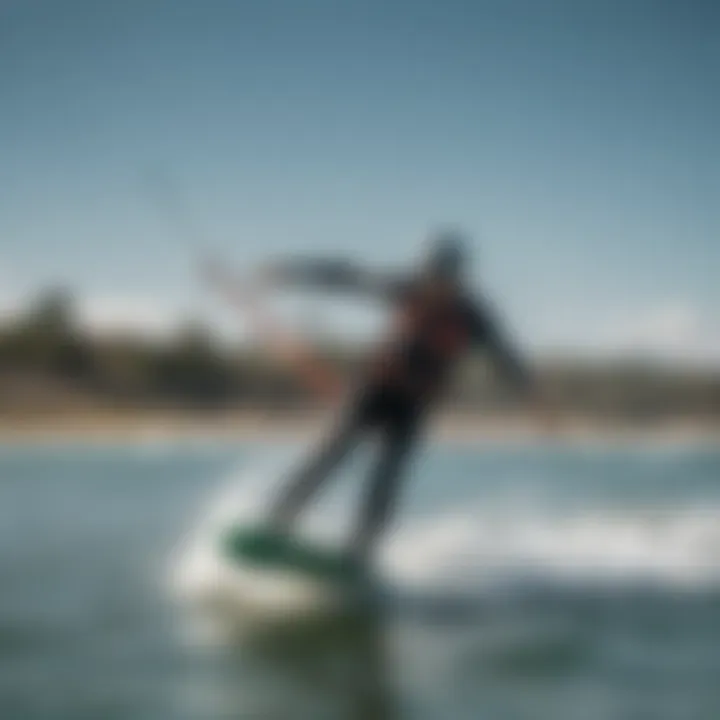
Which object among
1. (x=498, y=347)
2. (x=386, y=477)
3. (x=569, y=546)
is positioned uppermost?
(x=498, y=347)

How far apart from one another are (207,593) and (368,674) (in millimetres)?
557

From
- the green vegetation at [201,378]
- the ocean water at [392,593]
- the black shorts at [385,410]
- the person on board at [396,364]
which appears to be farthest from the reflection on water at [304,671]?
the green vegetation at [201,378]

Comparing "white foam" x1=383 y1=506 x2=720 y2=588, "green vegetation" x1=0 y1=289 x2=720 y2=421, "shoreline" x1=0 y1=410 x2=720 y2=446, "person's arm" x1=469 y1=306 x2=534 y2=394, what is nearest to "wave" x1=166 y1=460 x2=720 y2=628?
"white foam" x1=383 y1=506 x2=720 y2=588

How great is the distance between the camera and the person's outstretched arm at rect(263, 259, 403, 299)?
9.49 ft

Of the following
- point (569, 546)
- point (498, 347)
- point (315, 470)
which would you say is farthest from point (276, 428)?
point (569, 546)

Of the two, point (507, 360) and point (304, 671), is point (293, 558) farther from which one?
point (507, 360)

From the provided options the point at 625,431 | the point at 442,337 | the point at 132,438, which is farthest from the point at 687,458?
the point at 132,438

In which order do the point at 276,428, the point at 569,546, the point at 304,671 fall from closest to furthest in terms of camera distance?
the point at 304,671 < the point at 276,428 < the point at 569,546

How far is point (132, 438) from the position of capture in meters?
3.32

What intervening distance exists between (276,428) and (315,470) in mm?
185

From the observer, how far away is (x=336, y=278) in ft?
9.50

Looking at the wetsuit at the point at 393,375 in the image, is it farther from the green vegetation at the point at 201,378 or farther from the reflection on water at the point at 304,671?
the reflection on water at the point at 304,671

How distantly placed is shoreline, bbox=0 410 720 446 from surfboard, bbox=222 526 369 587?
1.04ft

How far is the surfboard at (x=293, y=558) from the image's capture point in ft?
9.19
